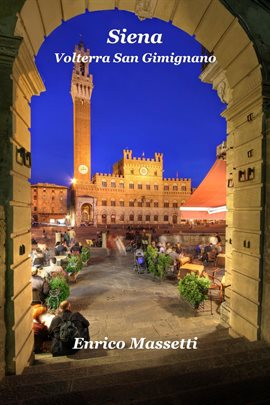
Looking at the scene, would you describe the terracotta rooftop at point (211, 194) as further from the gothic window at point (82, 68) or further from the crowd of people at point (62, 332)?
the gothic window at point (82, 68)

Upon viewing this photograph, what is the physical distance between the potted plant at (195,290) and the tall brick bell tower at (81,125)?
48.6m

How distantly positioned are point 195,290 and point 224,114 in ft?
14.5

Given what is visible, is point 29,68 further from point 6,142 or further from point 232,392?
point 232,392

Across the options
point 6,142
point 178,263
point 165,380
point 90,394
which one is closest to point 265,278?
point 165,380

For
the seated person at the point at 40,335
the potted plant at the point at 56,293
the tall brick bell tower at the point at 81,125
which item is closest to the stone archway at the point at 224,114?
the seated person at the point at 40,335

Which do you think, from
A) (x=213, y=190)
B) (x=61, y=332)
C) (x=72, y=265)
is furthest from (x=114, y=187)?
(x=61, y=332)

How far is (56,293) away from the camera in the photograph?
5.61 m

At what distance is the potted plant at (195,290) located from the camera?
578cm

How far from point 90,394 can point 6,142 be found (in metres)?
2.98

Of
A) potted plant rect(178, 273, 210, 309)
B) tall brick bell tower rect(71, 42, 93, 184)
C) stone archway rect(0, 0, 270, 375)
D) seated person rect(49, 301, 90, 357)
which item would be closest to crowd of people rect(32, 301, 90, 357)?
seated person rect(49, 301, 90, 357)

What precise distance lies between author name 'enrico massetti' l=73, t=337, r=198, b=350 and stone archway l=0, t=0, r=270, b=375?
0.90 m

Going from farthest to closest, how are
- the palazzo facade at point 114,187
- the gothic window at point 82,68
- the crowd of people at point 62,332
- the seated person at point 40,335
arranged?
1. the gothic window at point 82,68
2. the palazzo facade at point 114,187
3. the seated person at point 40,335
4. the crowd of people at point 62,332

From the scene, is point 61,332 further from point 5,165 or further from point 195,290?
point 195,290

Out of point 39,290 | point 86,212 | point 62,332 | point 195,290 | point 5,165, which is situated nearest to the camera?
point 5,165
